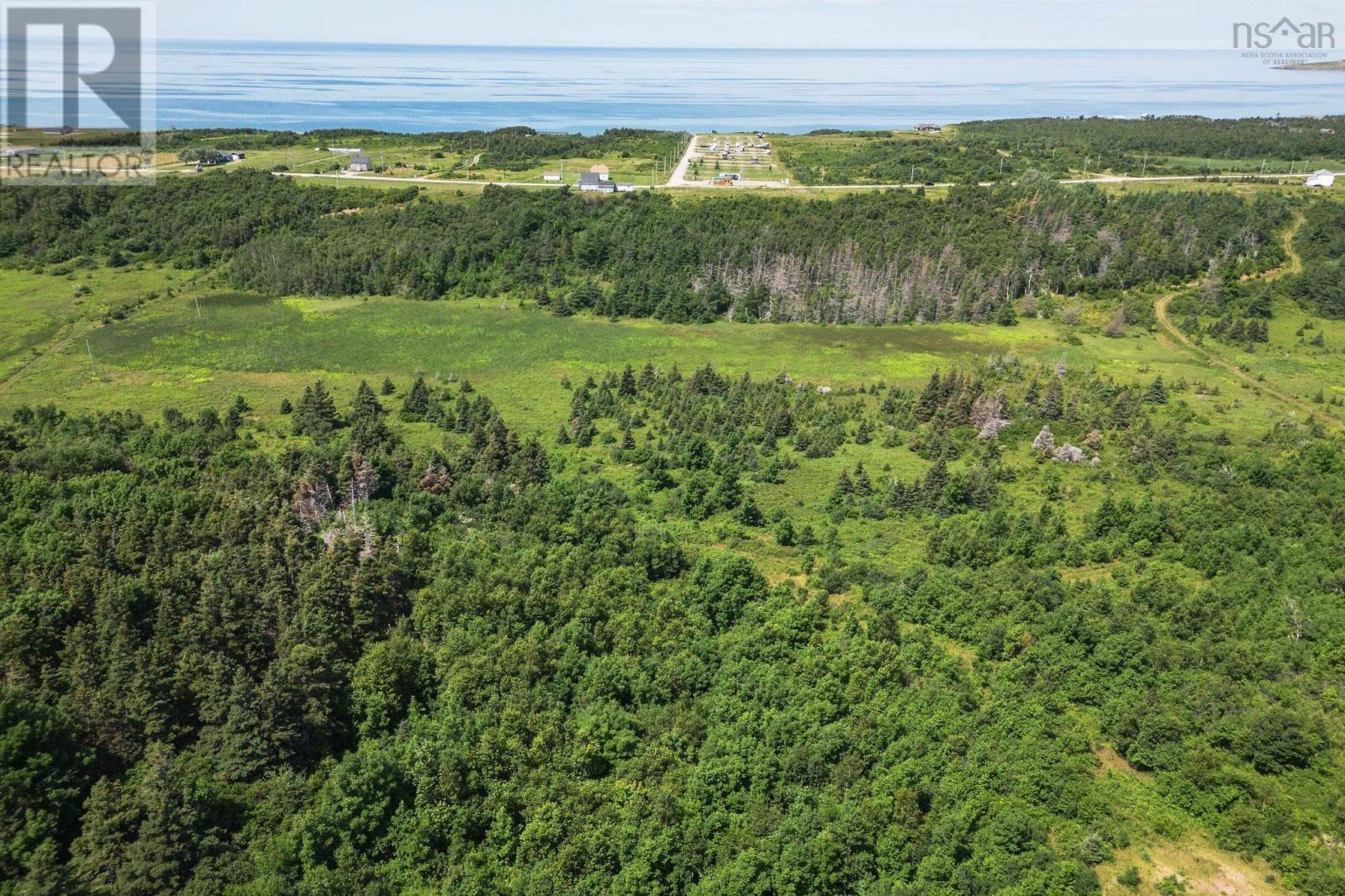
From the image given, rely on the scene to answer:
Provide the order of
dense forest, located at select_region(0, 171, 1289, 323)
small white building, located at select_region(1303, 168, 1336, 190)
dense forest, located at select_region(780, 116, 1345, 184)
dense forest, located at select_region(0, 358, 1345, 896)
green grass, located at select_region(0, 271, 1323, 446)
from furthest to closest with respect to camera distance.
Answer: dense forest, located at select_region(780, 116, 1345, 184)
small white building, located at select_region(1303, 168, 1336, 190)
dense forest, located at select_region(0, 171, 1289, 323)
green grass, located at select_region(0, 271, 1323, 446)
dense forest, located at select_region(0, 358, 1345, 896)

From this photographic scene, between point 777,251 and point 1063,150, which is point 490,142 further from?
point 1063,150

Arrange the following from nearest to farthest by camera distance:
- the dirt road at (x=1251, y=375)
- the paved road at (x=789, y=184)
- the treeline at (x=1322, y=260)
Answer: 1. the dirt road at (x=1251, y=375)
2. the treeline at (x=1322, y=260)
3. the paved road at (x=789, y=184)

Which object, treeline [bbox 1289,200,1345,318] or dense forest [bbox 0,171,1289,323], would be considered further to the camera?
dense forest [bbox 0,171,1289,323]

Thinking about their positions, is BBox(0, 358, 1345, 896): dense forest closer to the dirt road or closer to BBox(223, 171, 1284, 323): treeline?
the dirt road

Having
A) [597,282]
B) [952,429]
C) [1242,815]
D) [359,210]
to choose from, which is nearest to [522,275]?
[597,282]

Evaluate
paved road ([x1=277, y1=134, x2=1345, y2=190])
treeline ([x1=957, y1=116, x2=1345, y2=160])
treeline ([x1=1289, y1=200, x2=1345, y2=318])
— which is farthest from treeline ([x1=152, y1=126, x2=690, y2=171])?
treeline ([x1=1289, y1=200, x2=1345, y2=318])

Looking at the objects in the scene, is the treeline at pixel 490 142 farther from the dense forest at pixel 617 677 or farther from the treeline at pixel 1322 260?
the dense forest at pixel 617 677

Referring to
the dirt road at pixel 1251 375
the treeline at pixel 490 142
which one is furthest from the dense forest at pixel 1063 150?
the dirt road at pixel 1251 375

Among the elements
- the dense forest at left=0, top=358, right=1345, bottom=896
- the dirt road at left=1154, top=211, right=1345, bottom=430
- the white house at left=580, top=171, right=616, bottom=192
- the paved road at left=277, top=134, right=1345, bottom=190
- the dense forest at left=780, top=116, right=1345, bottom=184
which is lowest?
the dense forest at left=0, top=358, right=1345, bottom=896
